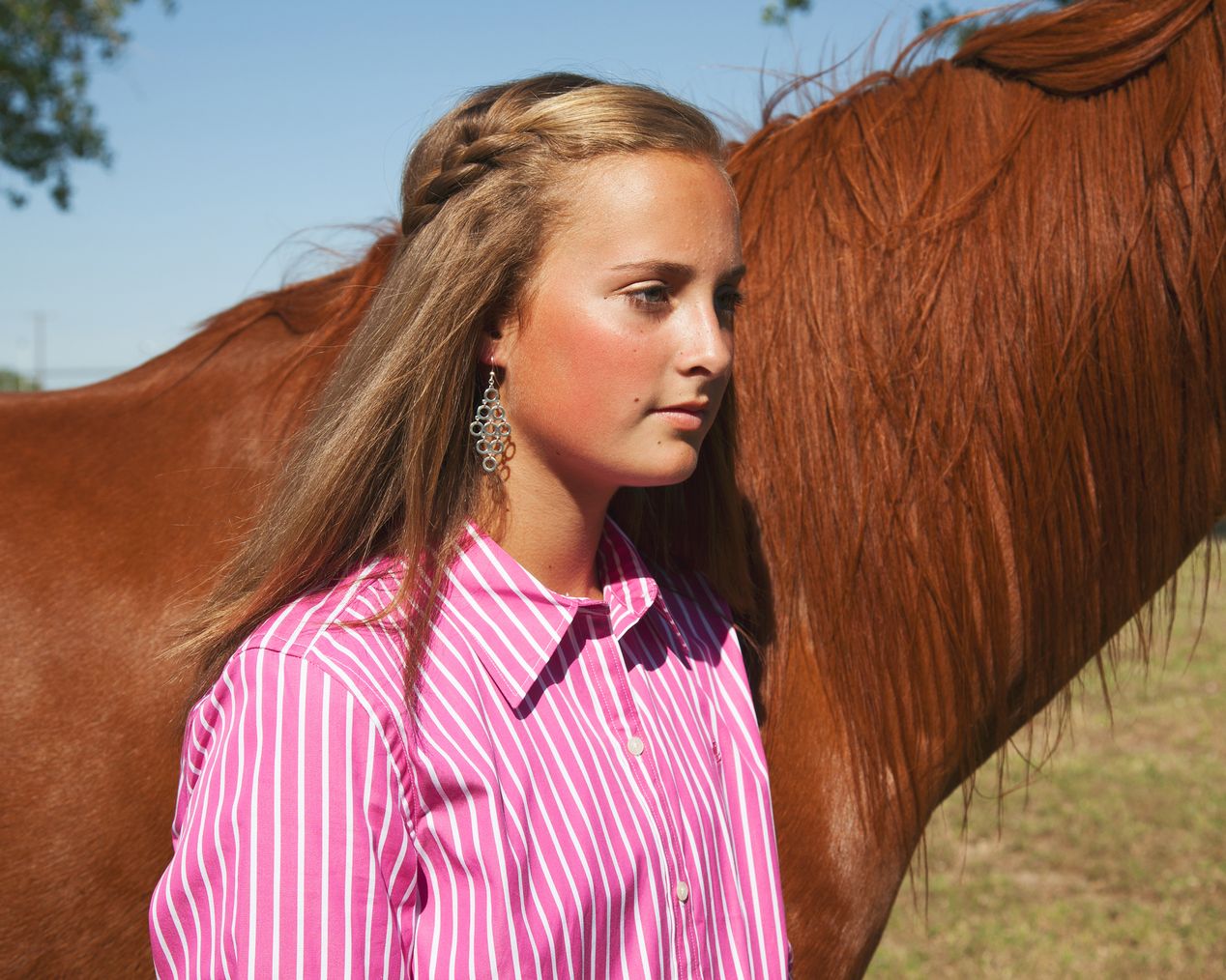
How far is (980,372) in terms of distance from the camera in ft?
5.24

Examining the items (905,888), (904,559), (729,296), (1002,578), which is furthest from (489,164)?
(905,888)

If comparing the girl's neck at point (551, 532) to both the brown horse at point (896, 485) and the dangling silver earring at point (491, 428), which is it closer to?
the dangling silver earring at point (491, 428)

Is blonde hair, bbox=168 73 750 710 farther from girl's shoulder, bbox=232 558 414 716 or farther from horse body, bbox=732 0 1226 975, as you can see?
horse body, bbox=732 0 1226 975

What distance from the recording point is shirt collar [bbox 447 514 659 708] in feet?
3.78

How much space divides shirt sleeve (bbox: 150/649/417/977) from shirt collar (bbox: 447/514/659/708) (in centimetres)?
19

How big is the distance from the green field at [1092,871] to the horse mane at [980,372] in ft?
4.05

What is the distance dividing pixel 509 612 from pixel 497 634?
4 cm

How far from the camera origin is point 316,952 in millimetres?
950

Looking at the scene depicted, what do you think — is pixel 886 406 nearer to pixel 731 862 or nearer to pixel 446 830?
pixel 731 862

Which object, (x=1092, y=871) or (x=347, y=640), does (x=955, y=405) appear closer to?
(x=347, y=640)

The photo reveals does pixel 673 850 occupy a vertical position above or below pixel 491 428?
below

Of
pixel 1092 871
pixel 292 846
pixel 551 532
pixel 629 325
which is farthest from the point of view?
pixel 1092 871

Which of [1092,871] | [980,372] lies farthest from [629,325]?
[1092,871]

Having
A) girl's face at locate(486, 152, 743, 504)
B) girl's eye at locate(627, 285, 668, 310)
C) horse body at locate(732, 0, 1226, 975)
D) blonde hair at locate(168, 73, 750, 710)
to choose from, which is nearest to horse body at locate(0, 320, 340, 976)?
blonde hair at locate(168, 73, 750, 710)
